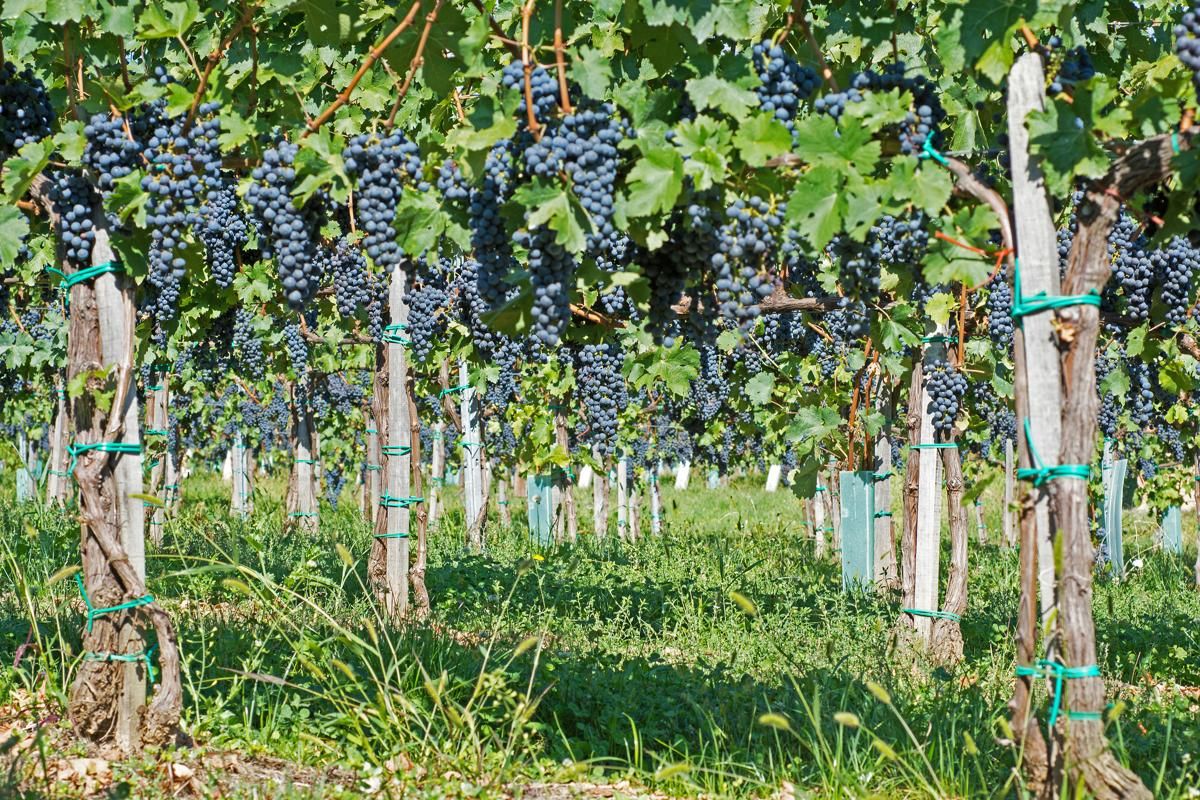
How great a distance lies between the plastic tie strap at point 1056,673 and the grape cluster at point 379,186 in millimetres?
2248

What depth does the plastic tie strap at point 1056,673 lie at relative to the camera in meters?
3.09

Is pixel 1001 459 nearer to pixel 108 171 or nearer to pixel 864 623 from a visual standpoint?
pixel 864 623

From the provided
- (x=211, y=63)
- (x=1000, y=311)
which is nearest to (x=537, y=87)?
(x=211, y=63)

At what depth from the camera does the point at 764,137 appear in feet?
11.2

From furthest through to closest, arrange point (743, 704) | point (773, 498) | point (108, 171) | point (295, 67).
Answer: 1. point (773, 498)
2. point (743, 704)
3. point (295, 67)
4. point (108, 171)

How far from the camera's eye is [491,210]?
3.60 m

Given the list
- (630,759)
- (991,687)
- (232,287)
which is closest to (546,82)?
(630,759)

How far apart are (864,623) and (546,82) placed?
4.78 m

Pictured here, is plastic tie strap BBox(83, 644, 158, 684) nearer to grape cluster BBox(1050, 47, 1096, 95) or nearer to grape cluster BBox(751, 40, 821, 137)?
grape cluster BBox(751, 40, 821, 137)

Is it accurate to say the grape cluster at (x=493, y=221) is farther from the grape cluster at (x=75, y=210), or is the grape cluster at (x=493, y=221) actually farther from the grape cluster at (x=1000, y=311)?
the grape cluster at (x=1000, y=311)

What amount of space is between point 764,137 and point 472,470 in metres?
8.94

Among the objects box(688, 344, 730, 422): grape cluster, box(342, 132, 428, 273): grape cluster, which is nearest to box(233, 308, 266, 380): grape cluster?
box(688, 344, 730, 422): grape cluster

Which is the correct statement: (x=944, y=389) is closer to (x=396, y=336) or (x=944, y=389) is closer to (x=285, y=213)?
(x=396, y=336)

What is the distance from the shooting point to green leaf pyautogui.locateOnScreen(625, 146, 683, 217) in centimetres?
332
